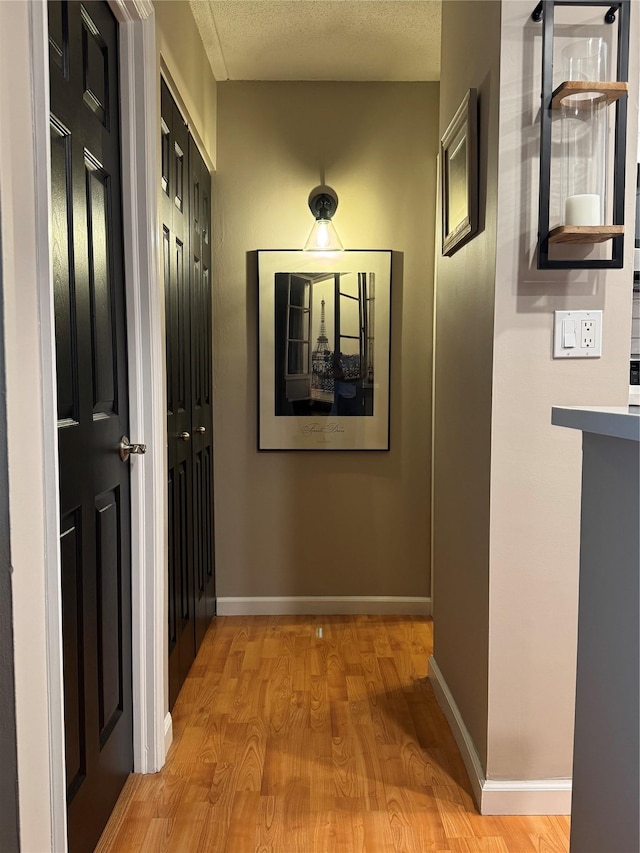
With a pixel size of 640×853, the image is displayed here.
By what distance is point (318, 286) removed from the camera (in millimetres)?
3395

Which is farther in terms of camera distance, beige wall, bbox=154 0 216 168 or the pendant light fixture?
the pendant light fixture

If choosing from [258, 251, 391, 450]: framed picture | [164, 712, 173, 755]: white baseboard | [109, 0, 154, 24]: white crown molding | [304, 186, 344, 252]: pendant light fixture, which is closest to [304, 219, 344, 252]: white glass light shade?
[304, 186, 344, 252]: pendant light fixture

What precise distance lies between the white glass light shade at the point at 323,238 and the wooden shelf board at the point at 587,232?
1.68 metres

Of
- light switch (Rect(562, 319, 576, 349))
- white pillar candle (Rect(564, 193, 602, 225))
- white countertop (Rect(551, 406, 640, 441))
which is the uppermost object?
white pillar candle (Rect(564, 193, 602, 225))

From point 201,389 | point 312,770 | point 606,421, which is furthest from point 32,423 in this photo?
→ point 201,389

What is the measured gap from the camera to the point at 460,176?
86.4 inches

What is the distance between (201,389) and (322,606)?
1.30m

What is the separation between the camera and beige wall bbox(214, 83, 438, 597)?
3.38 meters

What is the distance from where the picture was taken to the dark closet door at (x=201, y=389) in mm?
2867

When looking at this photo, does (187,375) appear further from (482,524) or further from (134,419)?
(482,524)

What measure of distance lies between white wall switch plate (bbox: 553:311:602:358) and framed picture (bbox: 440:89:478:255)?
0.42m

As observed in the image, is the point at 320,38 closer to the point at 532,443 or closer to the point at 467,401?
the point at 467,401

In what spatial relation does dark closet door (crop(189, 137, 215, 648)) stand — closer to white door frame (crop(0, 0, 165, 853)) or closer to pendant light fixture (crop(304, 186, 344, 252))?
pendant light fixture (crop(304, 186, 344, 252))

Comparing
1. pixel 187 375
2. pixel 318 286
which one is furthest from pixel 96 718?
pixel 318 286
